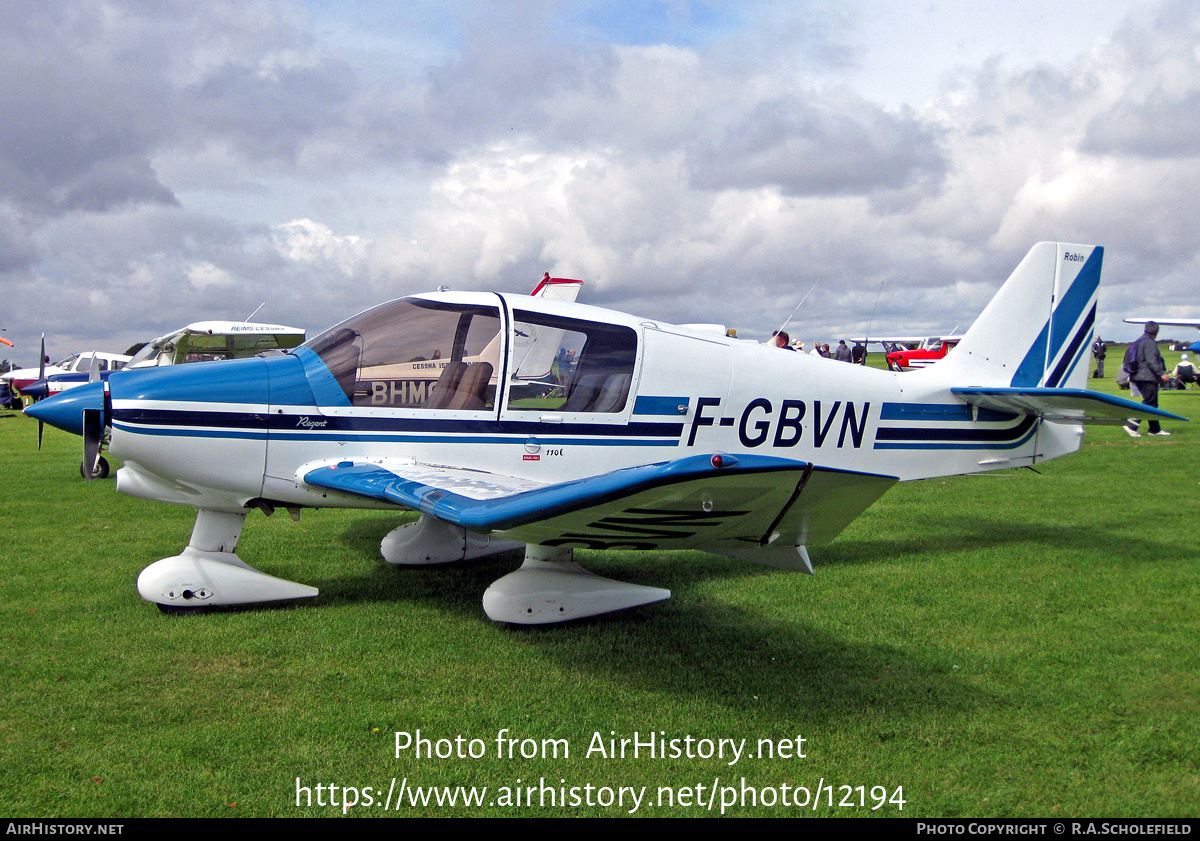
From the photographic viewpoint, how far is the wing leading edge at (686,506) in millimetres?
2869

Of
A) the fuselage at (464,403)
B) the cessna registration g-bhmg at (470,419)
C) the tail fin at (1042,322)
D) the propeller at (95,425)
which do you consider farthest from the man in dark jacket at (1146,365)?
the propeller at (95,425)

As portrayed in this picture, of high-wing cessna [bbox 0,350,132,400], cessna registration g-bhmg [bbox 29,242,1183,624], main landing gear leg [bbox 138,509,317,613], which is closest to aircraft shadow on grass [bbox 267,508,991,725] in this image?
cessna registration g-bhmg [bbox 29,242,1183,624]

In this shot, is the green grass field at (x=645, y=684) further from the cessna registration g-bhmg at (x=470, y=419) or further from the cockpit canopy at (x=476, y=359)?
the cockpit canopy at (x=476, y=359)

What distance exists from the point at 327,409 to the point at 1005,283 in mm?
5618

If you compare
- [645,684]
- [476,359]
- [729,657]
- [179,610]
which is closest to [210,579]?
[179,610]

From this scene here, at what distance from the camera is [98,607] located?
5.08 meters

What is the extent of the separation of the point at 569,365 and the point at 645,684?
2.12 m

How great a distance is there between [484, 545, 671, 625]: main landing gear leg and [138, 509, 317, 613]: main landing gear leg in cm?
143

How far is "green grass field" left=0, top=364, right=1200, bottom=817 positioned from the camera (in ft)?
9.89

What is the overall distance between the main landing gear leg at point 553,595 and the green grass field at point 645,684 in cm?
14

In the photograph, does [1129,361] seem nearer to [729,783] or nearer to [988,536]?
[988,536]

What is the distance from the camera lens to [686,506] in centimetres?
309

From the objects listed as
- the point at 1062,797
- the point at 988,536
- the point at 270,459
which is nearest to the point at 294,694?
the point at 270,459

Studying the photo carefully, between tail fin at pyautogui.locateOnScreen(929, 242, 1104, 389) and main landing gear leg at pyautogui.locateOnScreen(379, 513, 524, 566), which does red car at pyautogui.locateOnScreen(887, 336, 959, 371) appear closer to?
tail fin at pyautogui.locateOnScreen(929, 242, 1104, 389)
